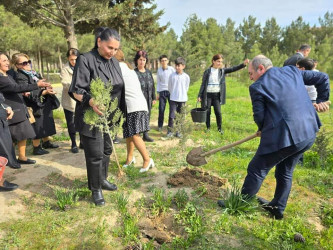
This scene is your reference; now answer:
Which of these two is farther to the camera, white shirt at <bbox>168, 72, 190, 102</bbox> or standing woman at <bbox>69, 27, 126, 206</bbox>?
white shirt at <bbox>168, 72, 190, 102</bbox>

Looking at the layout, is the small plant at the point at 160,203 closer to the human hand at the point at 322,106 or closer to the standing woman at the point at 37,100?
the human hand at the point at 322,106

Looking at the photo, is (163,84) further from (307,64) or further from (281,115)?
(281,115)

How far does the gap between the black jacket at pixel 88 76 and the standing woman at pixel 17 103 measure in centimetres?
145

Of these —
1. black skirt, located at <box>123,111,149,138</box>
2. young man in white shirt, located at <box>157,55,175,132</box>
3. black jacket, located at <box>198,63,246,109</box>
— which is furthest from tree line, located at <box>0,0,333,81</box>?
black skirt, located at <box>123,111,149,138</box>

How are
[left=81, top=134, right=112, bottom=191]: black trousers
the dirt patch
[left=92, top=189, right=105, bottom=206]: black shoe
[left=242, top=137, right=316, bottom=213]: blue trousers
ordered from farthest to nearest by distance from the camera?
1. the dirt patch
2. [left=92, top=189, right=105, bottom=206]: black shoe
3. [left=81, top=134, right=112, bottom=191]: black trousers
4. [left=242, top=137, right=316, bottom=213]: blue trousers

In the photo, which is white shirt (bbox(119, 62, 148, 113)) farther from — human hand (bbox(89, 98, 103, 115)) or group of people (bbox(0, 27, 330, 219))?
human hand (bbox(89, 98, 103, 115))

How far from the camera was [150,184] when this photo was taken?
11.7 ft

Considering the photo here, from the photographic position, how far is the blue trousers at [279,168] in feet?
8.17

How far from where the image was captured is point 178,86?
5777mm

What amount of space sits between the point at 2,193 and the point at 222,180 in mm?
3133

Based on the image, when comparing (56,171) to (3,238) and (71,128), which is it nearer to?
(71,128)

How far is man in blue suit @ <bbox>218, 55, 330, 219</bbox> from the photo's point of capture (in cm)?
238

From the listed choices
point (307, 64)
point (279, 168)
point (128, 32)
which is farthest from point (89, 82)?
point (128, 32)

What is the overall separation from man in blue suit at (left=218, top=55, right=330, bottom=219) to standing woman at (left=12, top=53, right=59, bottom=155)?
372 centimetres
